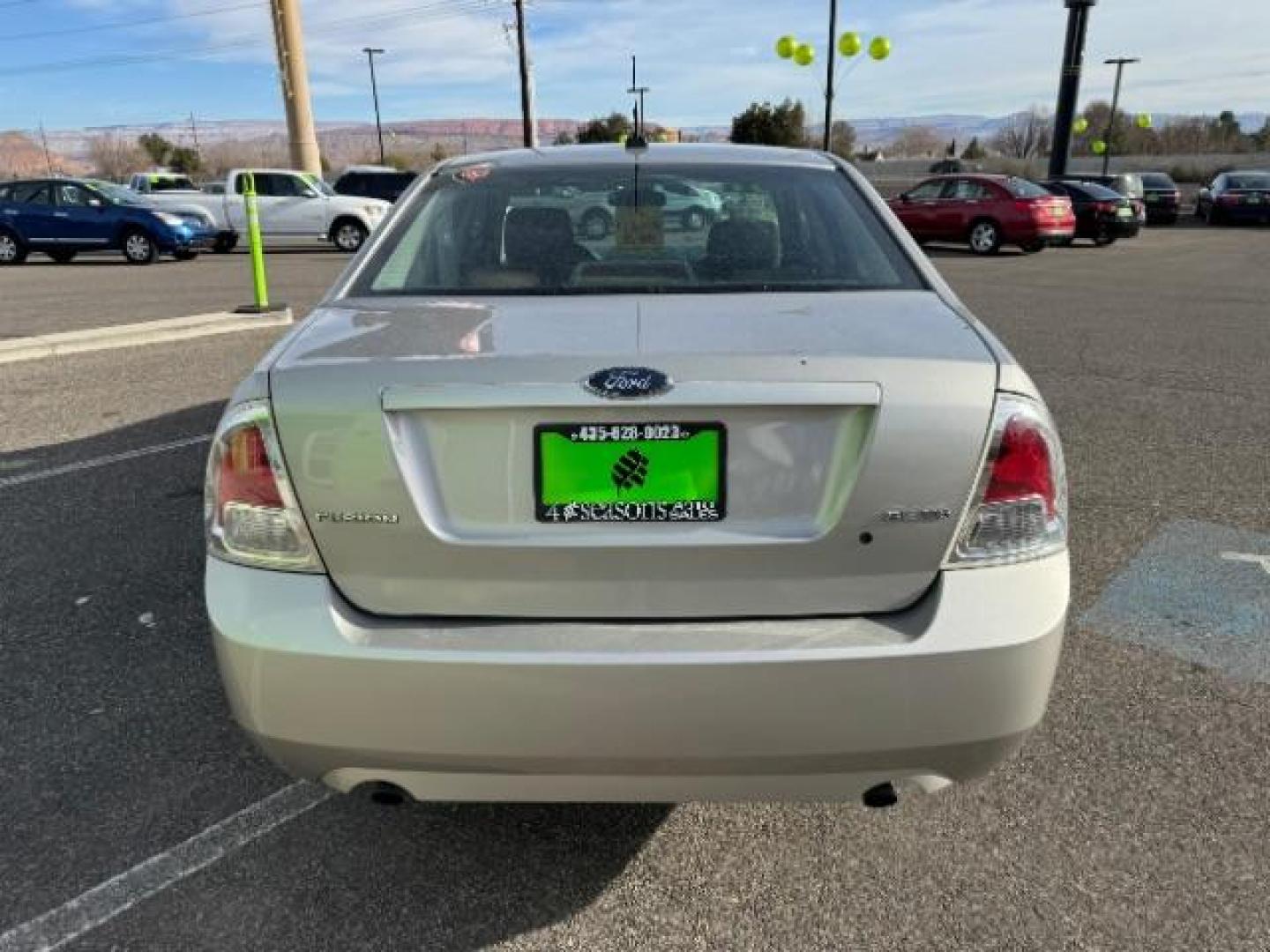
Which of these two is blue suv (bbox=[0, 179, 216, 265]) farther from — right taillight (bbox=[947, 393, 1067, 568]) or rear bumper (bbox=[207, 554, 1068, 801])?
right taillight (bbox=[947, 393, 1067, 568])

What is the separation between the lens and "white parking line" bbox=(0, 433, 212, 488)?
16.9ft

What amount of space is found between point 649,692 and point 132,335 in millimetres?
8869

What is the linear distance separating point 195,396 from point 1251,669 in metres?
6.49

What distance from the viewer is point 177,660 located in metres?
3.28

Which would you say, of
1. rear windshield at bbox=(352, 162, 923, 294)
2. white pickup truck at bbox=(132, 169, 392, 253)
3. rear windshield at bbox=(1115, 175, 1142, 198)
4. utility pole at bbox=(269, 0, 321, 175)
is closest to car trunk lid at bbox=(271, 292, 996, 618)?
rear windshield at bbox=(352, 162, 923, 294)

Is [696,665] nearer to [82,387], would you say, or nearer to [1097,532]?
[1097,532]

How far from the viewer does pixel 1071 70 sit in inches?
1329

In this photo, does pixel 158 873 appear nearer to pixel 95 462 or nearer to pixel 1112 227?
pixel 95 462

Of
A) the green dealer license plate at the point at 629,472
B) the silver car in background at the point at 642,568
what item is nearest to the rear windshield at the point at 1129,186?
the silver car in background at the point at 642,568

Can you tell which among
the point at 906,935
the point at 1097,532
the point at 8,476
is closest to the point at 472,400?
→ the point at 906,935

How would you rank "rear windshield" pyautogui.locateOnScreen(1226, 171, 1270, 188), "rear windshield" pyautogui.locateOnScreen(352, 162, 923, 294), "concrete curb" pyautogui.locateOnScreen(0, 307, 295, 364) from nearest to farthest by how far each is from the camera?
"rear windshield" pyautogui.locateOnScreen(352, 162, 923, 294)
"concrete curb" pyautogui.locateOnScreen(0, 307, 295, 364)
"rear windshield" pyautogui.locateOnScreen(1226, 171, 1270, 188)

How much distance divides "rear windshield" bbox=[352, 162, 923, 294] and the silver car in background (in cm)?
68

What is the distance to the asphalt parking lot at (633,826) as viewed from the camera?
2.16 meters

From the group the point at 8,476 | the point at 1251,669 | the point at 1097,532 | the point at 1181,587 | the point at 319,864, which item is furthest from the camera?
the point at 8,476
